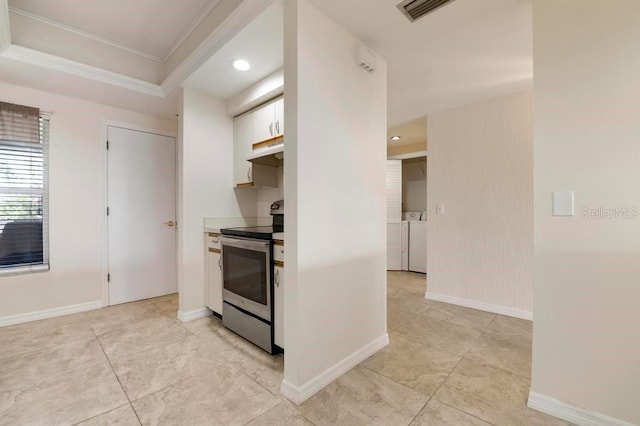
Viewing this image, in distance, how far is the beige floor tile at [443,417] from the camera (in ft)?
4.64

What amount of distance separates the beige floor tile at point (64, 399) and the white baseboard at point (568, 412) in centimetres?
231

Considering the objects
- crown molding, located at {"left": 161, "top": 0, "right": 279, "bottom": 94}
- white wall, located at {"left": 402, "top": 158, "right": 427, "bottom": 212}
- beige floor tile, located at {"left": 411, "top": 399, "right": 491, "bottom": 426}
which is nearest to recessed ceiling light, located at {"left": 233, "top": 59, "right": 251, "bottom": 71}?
crown molding, located at {"left": 161, "top": 0, "right": 279, "bottom": 94}

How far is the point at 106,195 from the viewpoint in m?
3.22

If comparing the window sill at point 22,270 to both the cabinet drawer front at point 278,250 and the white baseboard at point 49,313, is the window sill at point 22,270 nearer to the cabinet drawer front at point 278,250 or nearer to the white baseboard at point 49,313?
the white baseboard at point 49,313

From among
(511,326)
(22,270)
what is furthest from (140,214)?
(511,326)

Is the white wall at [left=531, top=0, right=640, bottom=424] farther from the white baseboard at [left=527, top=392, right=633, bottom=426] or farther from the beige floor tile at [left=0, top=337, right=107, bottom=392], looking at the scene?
the beige floor tile at [left=0, top=337, right=107, bottom=392]

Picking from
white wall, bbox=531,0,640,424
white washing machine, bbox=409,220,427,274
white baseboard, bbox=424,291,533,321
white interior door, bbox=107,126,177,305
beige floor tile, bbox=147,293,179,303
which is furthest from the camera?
white washing machine, bbox=409,220,427,274

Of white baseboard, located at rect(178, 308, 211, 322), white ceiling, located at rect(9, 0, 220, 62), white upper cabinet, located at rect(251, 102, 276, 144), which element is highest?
white ceiling, located at rect(9, 0, 220, 62)

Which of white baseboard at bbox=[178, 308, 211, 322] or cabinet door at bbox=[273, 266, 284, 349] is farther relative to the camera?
white baseboard at bbox=[178, 308, 211, 322]

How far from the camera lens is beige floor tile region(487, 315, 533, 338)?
2514 mm

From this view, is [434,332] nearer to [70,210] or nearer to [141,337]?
[141,337]

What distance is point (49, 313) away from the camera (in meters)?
2.88

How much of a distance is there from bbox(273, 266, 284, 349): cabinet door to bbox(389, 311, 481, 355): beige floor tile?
44.1 inches

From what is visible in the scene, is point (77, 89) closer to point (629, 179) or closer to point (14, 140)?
point (14, 140)
